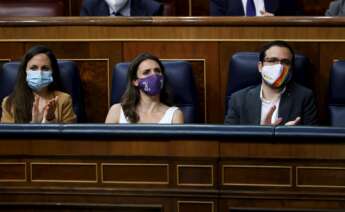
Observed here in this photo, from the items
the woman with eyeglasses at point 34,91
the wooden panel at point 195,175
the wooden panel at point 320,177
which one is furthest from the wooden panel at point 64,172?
the woman with eyeglasses at point 34,91

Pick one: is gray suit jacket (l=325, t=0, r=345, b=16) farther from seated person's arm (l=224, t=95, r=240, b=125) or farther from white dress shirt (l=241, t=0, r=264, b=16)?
seated person's arm (l=224, t=95, r=240, b=125)

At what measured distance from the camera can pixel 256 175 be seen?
190cm

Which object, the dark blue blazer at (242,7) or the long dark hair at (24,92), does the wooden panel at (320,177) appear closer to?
the long dark hair at (24,92)

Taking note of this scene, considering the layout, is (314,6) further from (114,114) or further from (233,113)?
(114,114)

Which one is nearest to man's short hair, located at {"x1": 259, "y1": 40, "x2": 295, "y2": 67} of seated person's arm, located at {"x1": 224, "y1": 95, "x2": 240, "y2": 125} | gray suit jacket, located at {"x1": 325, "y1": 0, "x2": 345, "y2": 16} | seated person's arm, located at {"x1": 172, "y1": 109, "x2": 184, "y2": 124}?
seated person's arm, located at {"x1": 224, "y1": 95, "x2": 240, "y2": 125}

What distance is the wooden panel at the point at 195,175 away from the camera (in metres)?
1.91

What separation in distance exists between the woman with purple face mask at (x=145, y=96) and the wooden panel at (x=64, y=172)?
0.50 metres

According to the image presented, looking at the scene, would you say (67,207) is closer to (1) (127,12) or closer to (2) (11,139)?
(2) (11,139)

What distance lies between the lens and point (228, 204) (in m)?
1.91

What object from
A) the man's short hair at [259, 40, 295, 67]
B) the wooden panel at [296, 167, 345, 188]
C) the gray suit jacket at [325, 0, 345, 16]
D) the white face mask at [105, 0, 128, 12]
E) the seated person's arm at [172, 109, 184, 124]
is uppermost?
the white face mask at [105, 0, 128, 12]

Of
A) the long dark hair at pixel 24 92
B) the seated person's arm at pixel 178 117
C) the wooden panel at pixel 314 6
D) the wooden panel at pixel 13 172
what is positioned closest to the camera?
the wooden panel at pixel 13 172

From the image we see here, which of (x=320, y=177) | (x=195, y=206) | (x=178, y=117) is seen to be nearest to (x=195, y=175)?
(x=195, y=206)

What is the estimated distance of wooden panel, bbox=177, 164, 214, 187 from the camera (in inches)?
75.4

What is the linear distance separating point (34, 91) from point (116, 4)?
52 centimetres
